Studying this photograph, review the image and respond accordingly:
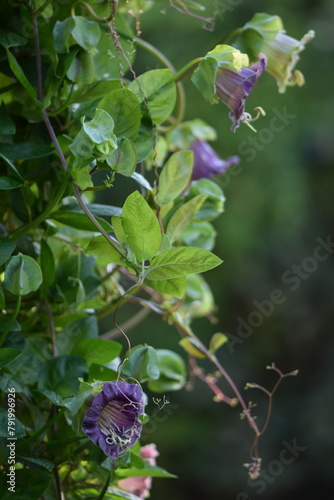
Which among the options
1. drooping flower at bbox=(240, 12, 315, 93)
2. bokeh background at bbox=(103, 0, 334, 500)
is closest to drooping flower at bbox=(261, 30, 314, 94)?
drooping flower at bbox=(240, 12, 315, 93)

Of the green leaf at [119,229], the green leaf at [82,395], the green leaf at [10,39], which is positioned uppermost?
the green leaf at [10,39]

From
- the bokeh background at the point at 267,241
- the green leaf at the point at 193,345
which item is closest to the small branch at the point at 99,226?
the green leaf at the point at 193,345

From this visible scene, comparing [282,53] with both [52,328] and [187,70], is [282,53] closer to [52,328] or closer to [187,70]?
[187,70]

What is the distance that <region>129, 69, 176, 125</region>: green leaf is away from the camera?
26 centimetres

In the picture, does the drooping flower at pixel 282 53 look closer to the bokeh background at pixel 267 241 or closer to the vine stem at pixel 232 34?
the vine stem at pixel 232 34

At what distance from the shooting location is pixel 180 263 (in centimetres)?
23

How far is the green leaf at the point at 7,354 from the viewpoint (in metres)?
0.24

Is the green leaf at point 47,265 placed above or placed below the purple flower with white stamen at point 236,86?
below

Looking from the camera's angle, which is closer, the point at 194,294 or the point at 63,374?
the point at 63,374

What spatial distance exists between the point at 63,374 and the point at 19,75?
120mm

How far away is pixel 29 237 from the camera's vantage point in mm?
292

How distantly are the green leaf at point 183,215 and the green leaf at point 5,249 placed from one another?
0.20 feet

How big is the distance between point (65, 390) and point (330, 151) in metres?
1.63

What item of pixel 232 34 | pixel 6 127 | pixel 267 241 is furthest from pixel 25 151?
pixel 267 241
